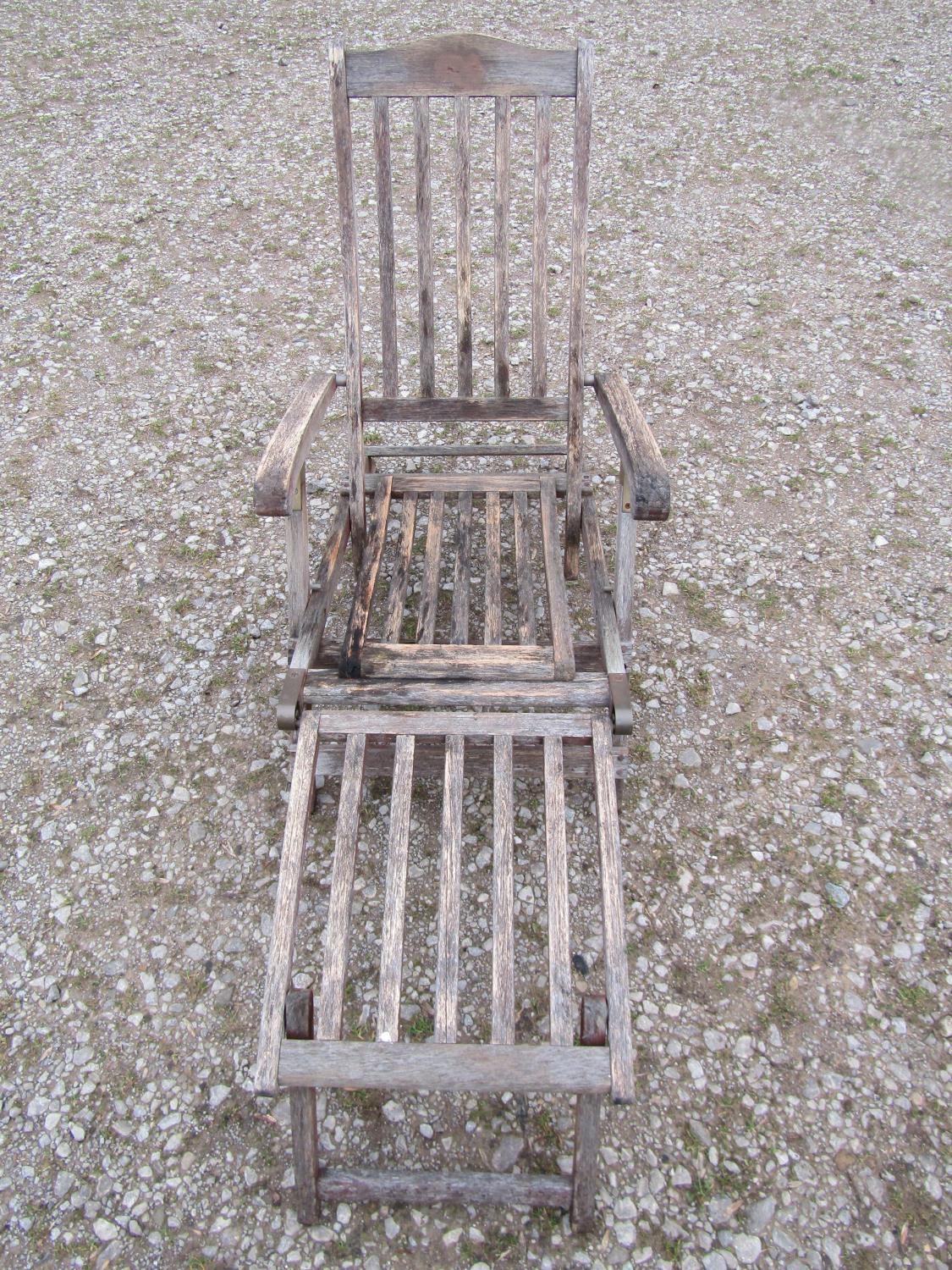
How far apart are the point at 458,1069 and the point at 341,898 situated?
543 mm

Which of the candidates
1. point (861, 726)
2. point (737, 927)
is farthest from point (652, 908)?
point (861, 726)

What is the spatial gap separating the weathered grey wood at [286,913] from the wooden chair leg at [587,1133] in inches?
27.1

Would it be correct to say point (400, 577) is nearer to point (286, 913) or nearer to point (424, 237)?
point (424, 237)

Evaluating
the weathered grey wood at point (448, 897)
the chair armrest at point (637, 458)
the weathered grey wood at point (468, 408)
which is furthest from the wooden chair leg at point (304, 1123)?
the weathered grey wood at point (468, 408)

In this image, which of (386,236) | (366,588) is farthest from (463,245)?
(366,588)

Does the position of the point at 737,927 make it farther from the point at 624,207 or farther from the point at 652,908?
the point at 624,207

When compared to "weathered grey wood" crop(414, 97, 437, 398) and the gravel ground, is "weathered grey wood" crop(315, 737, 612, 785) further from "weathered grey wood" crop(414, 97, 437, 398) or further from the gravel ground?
"weathered grey wood" crop(414, 97, 437, 398)

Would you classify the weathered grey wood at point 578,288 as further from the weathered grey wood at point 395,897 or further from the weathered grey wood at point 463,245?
the weathered grey wood at point 395,897

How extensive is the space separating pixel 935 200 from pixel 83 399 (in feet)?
18.6

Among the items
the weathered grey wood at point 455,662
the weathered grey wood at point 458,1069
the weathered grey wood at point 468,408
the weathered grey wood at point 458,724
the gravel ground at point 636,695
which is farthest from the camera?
the weathered grey wood at point 468,408

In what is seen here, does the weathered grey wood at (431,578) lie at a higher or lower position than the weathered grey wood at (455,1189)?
higher

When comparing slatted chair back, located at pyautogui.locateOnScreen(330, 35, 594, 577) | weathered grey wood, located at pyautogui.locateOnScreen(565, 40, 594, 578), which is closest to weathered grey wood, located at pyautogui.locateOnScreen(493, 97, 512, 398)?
slatted chair back, located at pyautogui.locateOnScreen(330, 35, 594, 577)

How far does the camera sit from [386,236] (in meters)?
3.40

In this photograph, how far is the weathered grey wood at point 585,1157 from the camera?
2.27 m
